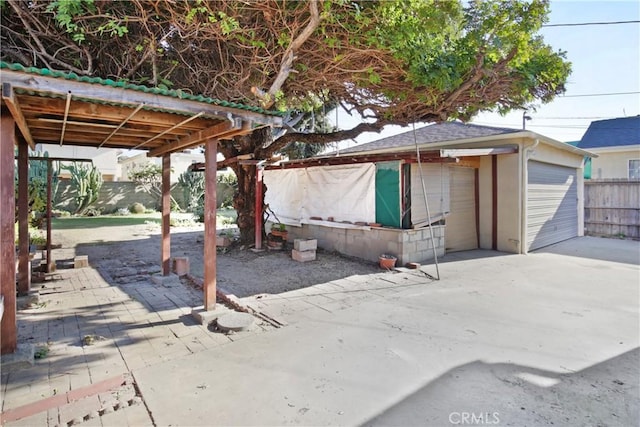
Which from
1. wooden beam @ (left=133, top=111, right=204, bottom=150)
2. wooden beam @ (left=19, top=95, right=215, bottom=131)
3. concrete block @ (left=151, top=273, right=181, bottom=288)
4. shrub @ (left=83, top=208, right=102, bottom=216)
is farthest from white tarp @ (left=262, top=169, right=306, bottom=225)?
shrub @ (left=83, top=208, right=102, bottom=216)

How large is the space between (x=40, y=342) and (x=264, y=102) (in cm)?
448

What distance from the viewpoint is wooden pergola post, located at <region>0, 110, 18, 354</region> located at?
314 centimetres

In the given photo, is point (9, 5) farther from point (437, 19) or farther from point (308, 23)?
point (437, 19)

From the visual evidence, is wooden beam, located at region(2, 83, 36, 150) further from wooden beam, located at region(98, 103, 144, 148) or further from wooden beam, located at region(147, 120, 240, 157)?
wooden beam, located at region(147, 120, 240, 157)

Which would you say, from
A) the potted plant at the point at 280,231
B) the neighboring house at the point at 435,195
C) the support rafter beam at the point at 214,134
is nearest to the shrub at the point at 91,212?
the neighboring house at the point at 435,195

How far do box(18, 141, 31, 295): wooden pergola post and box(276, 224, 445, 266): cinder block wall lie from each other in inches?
244

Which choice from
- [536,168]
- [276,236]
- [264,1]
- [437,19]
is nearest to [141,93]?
[264,1]

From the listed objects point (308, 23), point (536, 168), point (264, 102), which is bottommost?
point (536, 168)

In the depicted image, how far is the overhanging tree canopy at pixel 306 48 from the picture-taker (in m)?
4.86

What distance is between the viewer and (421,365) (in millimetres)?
3270

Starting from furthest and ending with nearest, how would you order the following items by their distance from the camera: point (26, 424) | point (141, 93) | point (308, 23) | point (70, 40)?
point (308, 23)
point (70, 40)
point (141, 93)
point (26, 424)

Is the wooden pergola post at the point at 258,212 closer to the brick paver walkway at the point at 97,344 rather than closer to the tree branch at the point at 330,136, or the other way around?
the tree branch at the point at 330,136

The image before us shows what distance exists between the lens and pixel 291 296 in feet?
18.2

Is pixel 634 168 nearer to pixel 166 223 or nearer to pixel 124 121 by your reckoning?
pixel 166 223
